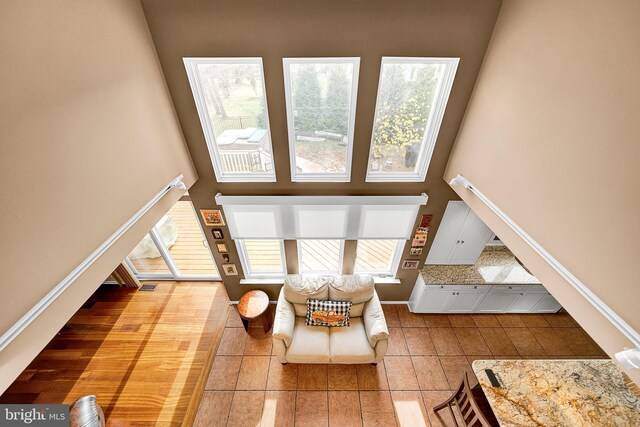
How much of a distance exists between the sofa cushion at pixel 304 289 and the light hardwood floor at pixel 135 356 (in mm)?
1538

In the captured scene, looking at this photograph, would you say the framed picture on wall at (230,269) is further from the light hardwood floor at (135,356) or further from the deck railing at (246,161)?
the deck railing at (246,161)

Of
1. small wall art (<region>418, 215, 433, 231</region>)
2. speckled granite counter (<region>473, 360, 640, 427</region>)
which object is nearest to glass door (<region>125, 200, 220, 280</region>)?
small wall art (<region>418, 215, 433, 231</region>)

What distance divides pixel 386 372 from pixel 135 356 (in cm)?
403

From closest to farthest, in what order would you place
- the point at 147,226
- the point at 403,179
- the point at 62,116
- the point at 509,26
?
the point at 62,116
the point at 509,26
the point at 147,226
the point at 403,179

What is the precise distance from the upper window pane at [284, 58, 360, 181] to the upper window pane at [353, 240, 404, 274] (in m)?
1.72

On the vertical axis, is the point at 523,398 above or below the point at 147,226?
below

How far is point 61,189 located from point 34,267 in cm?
53

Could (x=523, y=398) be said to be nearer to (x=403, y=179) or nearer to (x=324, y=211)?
(x=403, y=179)

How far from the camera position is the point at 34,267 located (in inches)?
62.9

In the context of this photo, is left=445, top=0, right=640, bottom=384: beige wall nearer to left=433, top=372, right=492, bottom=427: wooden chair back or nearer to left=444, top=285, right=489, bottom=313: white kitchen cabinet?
left=433, top=372, right=492, bottom=427: wooden chair back

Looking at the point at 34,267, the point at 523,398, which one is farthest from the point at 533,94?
the point at 34,267

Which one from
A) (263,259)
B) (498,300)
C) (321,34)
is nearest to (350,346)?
(263,259)

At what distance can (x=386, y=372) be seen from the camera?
395cm

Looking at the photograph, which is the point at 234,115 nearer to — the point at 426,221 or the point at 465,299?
the point at 426,221
